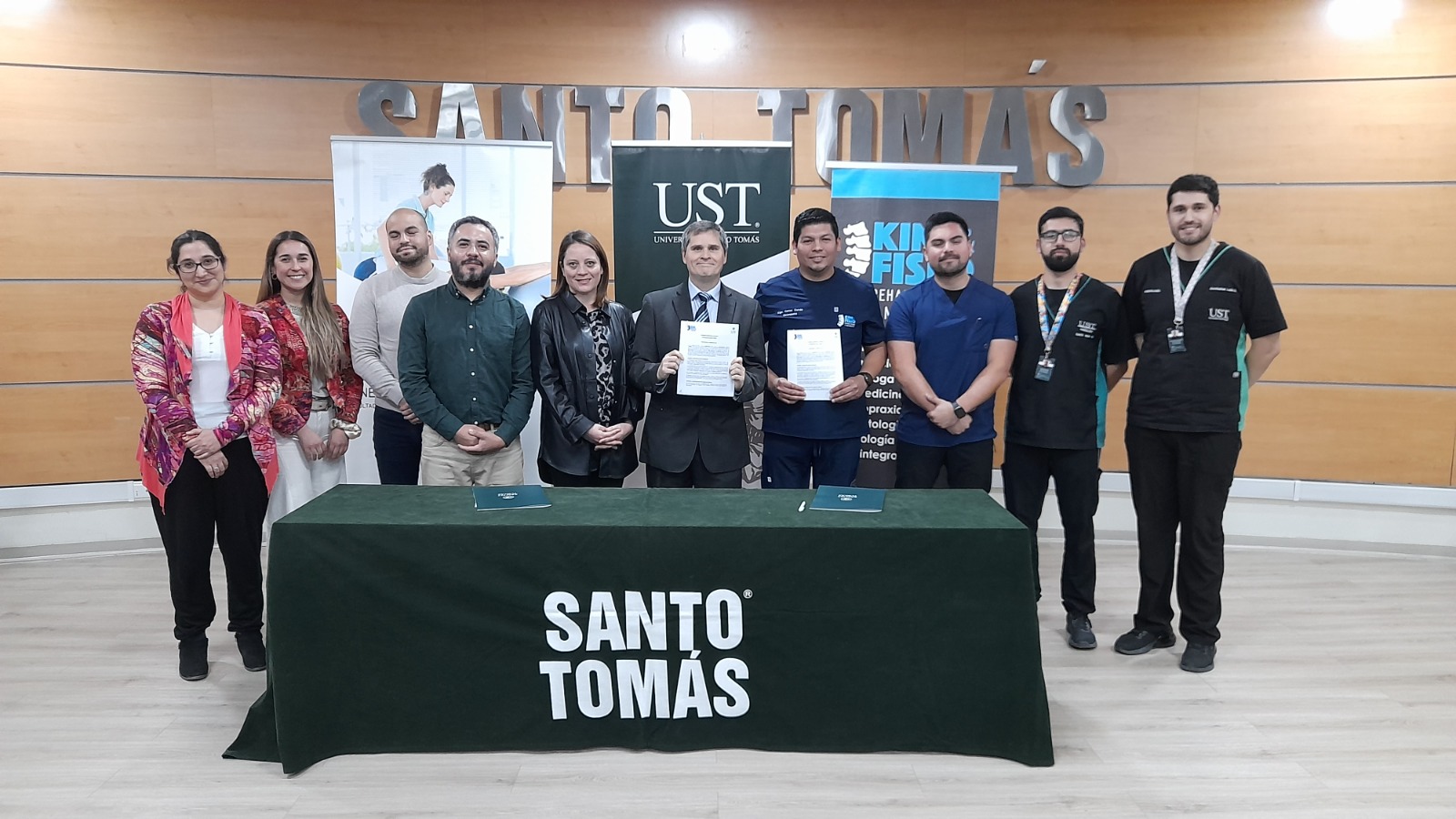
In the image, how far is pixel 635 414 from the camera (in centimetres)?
335

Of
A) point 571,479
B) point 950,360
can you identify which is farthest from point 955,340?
point 571,479

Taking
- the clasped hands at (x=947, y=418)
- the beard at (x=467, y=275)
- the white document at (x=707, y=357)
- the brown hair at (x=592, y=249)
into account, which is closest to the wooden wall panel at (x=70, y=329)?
the beard at (x=467, y=275)

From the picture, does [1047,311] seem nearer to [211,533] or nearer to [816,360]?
[816,360]

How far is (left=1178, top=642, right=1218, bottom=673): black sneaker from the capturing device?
304 cm

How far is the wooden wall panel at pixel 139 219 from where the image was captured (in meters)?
4.45

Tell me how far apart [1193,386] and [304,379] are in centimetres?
328

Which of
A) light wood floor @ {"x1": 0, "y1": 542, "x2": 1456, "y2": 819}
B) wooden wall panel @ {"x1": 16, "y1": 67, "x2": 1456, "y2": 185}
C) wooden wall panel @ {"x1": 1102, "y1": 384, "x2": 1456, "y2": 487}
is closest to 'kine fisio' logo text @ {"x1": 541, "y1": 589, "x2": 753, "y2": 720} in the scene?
light wood floor @ {"x1": 0, "y1": 542, "x2": 1456, "y2": 819}

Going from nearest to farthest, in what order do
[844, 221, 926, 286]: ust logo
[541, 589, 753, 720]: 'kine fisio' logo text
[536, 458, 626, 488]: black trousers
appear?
[541, 589, 753, 720]: 'kine fisio' logo text → [536, 458, 626, 488]: black trousers → [844, 221, 926, 286]: ust logo

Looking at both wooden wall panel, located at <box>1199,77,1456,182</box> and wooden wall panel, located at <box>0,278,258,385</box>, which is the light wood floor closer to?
wooden wall panel, located at <box>0,278,258,385</box>

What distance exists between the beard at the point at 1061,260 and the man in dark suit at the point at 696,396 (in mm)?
1141

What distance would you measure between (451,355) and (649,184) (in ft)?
4.63

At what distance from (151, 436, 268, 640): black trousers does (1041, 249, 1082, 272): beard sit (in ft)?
9.86

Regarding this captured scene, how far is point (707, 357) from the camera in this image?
3084 millimetres

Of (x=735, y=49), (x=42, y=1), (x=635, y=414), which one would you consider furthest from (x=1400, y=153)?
(x=42, y=1)
